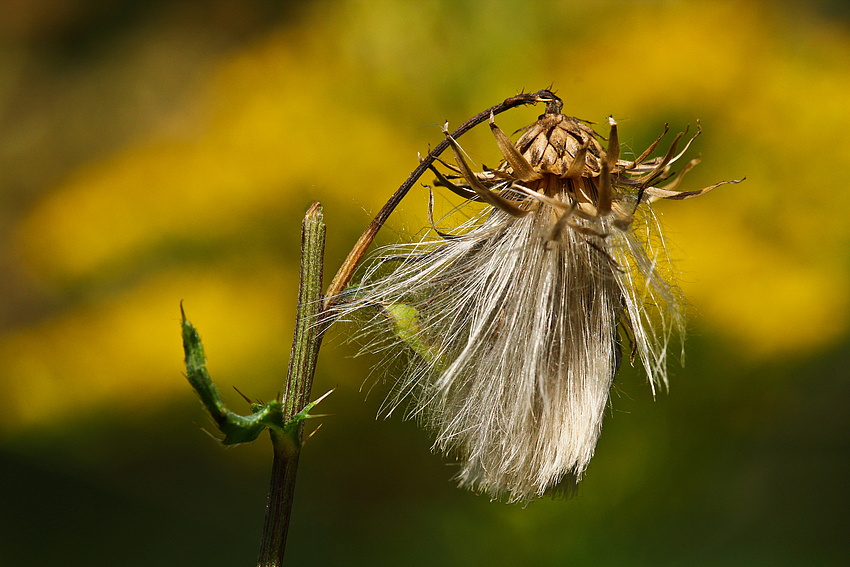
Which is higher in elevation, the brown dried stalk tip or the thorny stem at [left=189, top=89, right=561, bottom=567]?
the brown dried stalk tip

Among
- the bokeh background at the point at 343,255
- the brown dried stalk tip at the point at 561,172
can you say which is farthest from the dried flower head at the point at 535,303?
the bokeh background at the point at 343,255

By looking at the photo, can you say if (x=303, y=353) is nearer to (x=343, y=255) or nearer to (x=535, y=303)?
(x=535, y=303)

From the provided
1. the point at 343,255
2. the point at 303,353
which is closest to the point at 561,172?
the point at 303,353

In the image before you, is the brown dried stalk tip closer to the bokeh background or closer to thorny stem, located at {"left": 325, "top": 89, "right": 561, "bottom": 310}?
thorny stem, located at {"left": 325, "top": 89, "right": 561, "bottom": 310}

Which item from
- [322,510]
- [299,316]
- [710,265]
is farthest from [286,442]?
[710,265]

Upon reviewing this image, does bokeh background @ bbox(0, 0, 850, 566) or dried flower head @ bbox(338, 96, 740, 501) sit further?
bokeh background @ bbox(0, 0, 850, 566)

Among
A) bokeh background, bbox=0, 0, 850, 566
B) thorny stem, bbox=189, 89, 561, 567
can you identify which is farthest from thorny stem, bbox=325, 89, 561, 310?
bokeh background, bbox=0, 0, 850, 566
